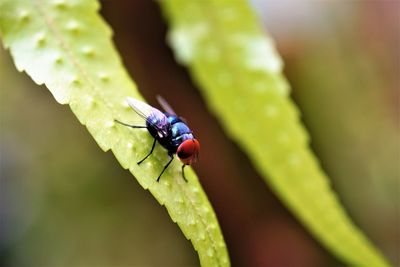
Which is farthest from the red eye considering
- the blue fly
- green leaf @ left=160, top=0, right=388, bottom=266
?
green leaf @ left=160, top=0, right=388, bottom=266

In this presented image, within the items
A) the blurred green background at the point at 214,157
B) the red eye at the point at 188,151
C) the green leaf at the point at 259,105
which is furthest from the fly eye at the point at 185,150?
the blurred green background at the point at 214,157

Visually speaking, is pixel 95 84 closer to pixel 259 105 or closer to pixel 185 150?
pixel 185 150

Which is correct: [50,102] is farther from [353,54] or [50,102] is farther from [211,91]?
[353,54]

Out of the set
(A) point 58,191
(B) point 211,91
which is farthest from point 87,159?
(B) point 211,91

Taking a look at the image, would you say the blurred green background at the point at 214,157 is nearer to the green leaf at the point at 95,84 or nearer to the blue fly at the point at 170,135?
the blue fly at the point at 170,135

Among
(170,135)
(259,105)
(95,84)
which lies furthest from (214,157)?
(95,84)
